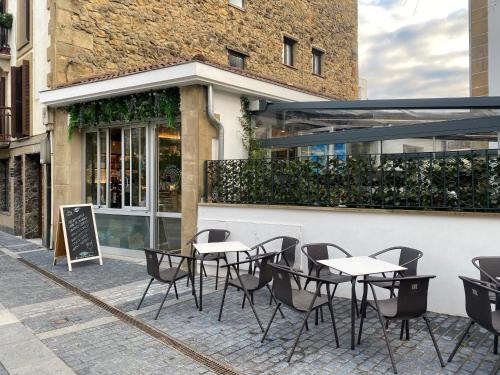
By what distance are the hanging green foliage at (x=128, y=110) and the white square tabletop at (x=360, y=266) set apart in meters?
4.70

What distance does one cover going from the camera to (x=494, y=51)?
31.4 ft

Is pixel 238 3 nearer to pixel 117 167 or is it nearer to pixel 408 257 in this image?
pixel 117 167

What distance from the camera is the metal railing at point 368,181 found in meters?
4.91

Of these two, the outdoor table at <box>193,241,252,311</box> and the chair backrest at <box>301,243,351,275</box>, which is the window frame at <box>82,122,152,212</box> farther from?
the chair backrest at <box>301,243,351,275</box>

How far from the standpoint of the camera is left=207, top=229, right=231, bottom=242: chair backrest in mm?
6764

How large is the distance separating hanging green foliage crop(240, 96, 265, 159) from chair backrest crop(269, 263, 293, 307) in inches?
181

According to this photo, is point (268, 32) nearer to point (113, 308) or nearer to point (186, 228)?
point (186, 228)

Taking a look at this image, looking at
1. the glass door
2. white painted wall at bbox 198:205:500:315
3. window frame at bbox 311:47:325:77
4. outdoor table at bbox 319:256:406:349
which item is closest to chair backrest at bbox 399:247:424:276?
white painted wall at bbox 198:205:500:315

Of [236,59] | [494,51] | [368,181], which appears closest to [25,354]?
[368,181]

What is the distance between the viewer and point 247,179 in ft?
22.7

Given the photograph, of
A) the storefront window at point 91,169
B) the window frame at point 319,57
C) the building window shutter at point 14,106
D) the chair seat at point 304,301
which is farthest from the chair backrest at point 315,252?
the window frame at point 319,57

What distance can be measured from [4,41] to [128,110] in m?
8.62

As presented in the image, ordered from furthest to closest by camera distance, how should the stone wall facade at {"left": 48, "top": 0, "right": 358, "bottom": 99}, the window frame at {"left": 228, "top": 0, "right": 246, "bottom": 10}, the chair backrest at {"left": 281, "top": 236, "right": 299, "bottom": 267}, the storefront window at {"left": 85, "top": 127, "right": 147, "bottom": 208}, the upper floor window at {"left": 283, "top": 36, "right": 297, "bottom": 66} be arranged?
1. the upper floor window at {"left": 283, "top": 36, "right": 297, "bottom": 66}
2. the window frame at {"left": 228, "top": 0, "right": 246, "bottom": 10}
3. the stone wall facade at {"left": 48, "top": 0, "right": 358, "bottom": 99}
4. the storefront window at {"left": 85, "top": 127, "right": 147, "bottom": 208}
5. the chair backrest at {"left": 281, "top": 236, "right": 299, "bottom": 267}

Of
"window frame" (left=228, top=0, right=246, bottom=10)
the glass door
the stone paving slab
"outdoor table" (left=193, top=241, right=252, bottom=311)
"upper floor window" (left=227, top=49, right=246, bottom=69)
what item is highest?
"window frame" (left=228, top=0, right=246, bottom=10)
